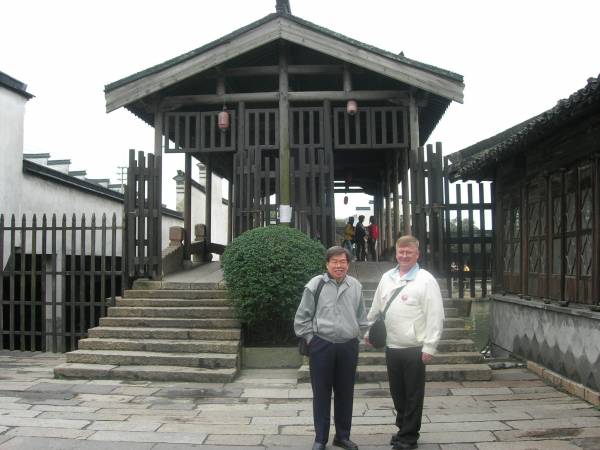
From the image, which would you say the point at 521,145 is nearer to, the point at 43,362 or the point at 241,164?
the point at 241,164

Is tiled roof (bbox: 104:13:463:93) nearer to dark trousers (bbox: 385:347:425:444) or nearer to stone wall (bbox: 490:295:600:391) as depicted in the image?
stone wall (bbox: 490:295:600:391)

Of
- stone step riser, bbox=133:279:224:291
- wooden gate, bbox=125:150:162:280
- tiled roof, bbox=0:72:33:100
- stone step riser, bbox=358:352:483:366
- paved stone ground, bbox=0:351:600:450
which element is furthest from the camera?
tiled roof, bbox=0:72:33:100

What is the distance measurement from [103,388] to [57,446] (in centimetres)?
222

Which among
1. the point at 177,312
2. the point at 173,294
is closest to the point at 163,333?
the point at 177,312

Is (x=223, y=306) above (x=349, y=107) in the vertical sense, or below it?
below

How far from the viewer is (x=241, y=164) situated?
35.7 feet

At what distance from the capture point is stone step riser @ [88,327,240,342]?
8305 millimetres

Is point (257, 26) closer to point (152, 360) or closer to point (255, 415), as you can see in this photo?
point (152, 360)

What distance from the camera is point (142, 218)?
10023 mm

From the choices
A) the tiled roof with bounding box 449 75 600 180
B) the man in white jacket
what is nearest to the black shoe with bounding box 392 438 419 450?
the man in white jacket

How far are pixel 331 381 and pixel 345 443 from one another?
1.66 feet

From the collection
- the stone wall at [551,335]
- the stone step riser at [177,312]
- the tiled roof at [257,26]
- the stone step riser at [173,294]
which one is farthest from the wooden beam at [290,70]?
the stone wall at [551,335]

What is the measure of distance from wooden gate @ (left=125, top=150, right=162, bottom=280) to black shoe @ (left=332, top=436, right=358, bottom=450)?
590 cm

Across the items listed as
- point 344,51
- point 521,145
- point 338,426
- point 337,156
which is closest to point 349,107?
point 344,51
